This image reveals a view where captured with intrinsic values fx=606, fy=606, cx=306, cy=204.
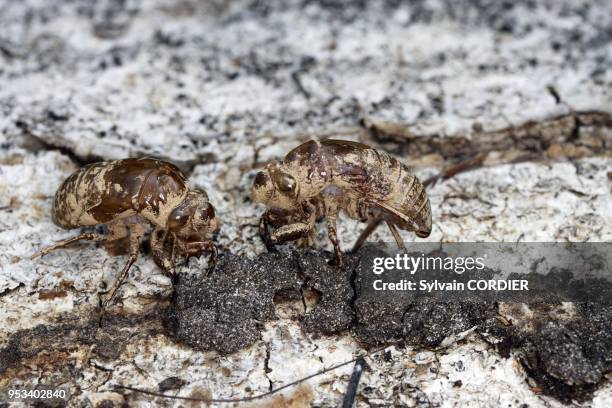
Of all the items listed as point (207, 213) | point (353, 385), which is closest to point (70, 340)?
point (207, 213)

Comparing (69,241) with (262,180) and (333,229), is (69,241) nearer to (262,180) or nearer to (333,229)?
(262,180)

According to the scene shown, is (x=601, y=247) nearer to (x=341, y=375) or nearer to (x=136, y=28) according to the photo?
(x=341, y=375)

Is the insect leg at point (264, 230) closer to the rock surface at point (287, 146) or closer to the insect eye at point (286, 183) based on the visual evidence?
the rock surface at point (287, 146)

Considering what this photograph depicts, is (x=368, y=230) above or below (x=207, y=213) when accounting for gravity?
below

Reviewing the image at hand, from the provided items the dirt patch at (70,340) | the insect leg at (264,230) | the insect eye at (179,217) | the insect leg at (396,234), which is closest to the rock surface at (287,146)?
the dirt patch at (70,340)

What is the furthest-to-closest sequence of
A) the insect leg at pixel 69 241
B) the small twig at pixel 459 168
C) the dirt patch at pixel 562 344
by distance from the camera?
the small twig at pixel 459 168
the insect leg at pixel 69 241
the dirt patch at pixel 562 344

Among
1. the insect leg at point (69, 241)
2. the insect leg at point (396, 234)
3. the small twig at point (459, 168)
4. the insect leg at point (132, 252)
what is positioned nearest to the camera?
the insect leg at point (132, 252)
